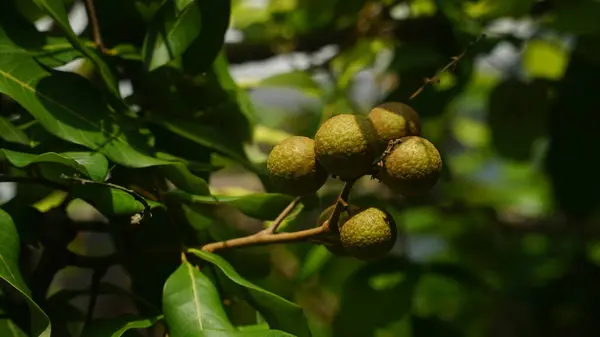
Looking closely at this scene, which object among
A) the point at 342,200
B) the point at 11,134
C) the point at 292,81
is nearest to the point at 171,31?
the point at 11,134

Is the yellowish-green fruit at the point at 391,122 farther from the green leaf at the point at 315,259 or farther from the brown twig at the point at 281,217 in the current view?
the green leaf at the point at 315,259

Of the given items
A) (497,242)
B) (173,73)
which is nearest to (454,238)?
(497,242)

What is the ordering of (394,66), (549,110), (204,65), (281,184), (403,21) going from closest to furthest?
(281,184)
(204,65)
(394,66)
(403,21)
(549,110)

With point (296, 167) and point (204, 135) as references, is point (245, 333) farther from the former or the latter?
point (204, 135)

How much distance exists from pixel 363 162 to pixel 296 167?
8 centimetres

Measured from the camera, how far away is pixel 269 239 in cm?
97

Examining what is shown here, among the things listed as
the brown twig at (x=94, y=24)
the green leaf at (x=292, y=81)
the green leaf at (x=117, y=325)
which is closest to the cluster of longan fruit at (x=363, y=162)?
the green leaf at (x=117, y=325)

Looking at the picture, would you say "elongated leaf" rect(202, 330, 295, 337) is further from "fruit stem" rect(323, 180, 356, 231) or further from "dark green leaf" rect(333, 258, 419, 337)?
"dark green leaf" rect(333, 258, 419, 337)

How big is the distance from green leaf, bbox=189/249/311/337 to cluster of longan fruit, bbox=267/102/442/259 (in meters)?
0.09

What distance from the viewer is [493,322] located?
2.33 m

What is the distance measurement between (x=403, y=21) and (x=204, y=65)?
0.62 m

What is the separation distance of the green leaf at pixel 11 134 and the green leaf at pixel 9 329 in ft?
0.70

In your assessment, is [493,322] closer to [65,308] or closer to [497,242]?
[497,242]

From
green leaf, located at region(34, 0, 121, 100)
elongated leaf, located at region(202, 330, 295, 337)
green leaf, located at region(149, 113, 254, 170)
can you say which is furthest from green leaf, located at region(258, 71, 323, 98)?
elongated leaf, located at region(202, 330, 295, 337)
